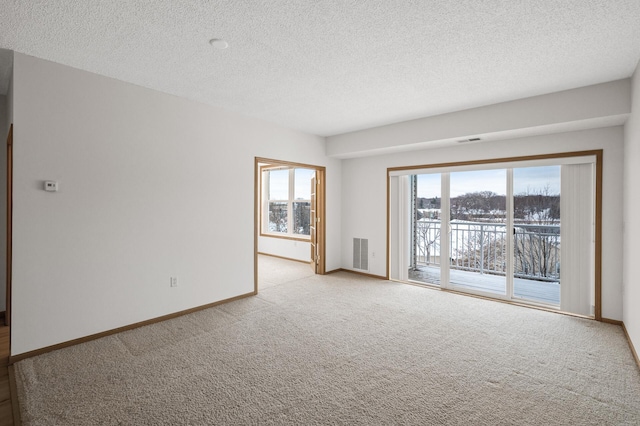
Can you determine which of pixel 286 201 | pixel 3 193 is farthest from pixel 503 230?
pixel 3 193

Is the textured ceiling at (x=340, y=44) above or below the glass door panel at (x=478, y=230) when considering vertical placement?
above

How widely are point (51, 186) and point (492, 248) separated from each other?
5590mm

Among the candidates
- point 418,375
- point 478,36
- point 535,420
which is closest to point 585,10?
point 478,36

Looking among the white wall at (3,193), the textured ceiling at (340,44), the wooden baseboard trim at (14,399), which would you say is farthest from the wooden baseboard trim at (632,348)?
the white wall at (3,193)

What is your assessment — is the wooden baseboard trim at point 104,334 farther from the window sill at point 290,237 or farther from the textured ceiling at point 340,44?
the window sill at point 290,237

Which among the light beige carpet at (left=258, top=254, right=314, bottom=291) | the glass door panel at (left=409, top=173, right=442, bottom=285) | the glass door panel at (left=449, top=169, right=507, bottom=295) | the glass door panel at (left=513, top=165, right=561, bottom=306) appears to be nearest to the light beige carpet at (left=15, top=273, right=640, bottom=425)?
the glass door panel at (left=513, top=165, right=561, bottom=306)

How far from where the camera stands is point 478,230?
4.97 meters

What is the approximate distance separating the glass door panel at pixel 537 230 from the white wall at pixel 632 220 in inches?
31.2

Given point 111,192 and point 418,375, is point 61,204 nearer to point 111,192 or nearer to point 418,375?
point 111,192

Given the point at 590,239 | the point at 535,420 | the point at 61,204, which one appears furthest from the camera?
the point at 590,239

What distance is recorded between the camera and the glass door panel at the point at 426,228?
5.08 meters

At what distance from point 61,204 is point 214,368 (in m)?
2.02

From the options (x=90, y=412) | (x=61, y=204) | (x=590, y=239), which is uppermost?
(x=61, y=204)

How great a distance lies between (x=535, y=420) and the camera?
76.4 inches
